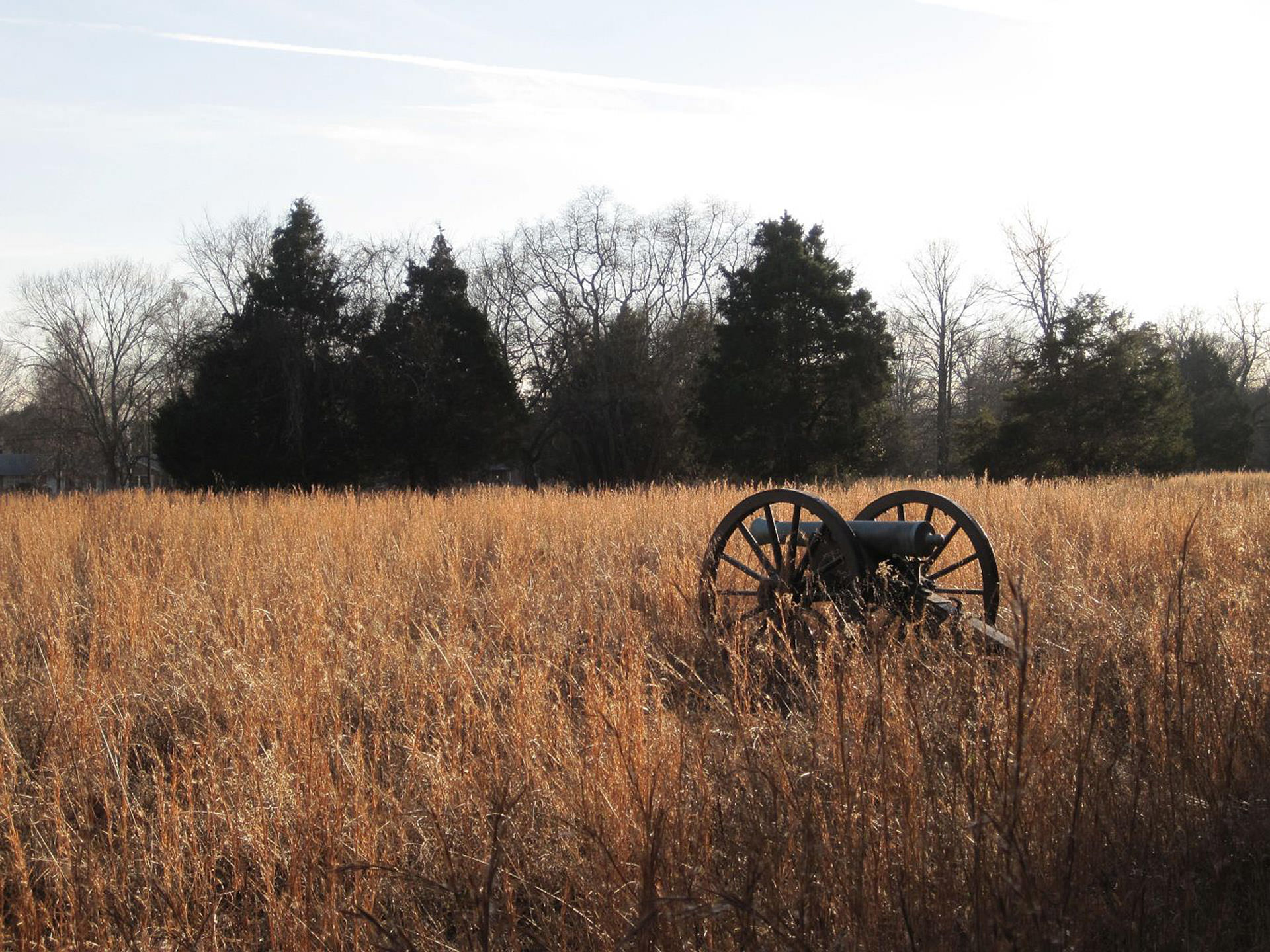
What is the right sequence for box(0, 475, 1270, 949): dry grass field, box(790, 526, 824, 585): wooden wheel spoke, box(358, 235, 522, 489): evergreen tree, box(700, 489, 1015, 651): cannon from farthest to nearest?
box(358, 235, 522, 489): evergreen tree → box(790, 526, 824, 585): wooden wheel spoke → box(700, 489, 1015, 651): cannon → box(0, 475, 1270, 949): dry grass field

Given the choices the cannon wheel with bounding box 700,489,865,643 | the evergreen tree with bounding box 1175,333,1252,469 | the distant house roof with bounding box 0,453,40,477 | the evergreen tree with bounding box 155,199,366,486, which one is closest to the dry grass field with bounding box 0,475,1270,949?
the cannon wheel with bounding box 700,489,865,643

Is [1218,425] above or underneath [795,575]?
above

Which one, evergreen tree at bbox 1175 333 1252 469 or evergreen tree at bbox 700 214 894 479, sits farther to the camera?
evergreen tree at bbox 1175 333 1252 469

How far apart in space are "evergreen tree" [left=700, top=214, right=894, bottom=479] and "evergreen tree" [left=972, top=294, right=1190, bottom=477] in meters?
4.23

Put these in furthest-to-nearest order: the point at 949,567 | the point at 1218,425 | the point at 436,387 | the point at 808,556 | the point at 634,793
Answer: the point at 1218,425, the point at 436,387, the point at 949,567, the point at 808,556, the point at 634,793

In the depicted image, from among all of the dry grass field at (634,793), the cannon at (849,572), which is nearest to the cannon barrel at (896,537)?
the cannon at (849,572)

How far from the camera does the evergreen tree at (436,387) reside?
29281mm

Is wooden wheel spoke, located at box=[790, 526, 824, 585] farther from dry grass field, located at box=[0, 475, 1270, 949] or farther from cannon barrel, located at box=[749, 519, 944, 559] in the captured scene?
dry grass field, located at box=[0, 475, 1270, 949]

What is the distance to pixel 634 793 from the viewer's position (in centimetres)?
240

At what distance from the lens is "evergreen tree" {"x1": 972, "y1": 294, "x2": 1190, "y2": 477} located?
2786 cm

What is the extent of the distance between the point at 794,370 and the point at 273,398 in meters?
15.6

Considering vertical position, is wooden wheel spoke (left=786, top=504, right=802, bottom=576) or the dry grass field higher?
wooden wheel spoke (left=786, top=504, right=802, bottom=576)

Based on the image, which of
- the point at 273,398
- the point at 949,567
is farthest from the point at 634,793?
the point at 273,398

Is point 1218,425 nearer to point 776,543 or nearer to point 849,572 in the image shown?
point 776,543
